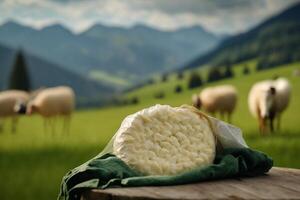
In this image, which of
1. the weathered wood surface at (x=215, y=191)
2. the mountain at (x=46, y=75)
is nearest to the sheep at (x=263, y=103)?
the mountain at (x=46, y=75)

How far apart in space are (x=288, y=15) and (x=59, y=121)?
3965 mm

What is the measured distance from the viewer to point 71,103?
9719 mm

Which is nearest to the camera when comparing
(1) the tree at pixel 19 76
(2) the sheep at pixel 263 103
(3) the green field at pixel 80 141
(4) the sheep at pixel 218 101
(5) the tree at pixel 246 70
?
(3) the green field at pixel 80 141

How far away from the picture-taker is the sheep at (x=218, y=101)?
9.41 m

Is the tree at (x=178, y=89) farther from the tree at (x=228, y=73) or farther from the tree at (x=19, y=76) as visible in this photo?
the tree at (x=19, y=76)

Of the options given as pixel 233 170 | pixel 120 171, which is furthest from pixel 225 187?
pixel 120 171

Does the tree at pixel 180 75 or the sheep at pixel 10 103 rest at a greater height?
the tree at pixel 180 75

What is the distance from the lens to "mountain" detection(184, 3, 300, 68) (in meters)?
10.2

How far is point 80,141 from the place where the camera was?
8.59m

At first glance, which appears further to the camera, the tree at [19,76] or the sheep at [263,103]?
the tree at [19,76]

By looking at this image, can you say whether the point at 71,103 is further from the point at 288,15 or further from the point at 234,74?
the point at 288,15

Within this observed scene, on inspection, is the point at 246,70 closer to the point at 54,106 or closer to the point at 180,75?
the point at 180,75

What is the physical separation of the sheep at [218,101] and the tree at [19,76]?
294cm

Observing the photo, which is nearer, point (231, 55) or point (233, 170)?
point (233, 170)
